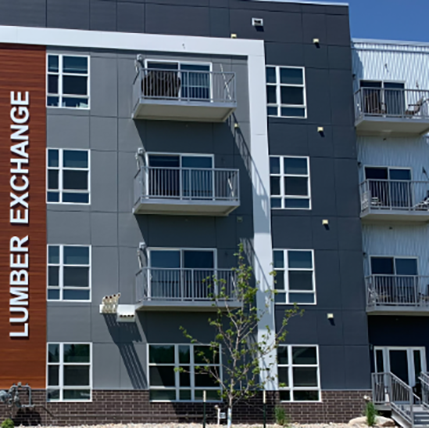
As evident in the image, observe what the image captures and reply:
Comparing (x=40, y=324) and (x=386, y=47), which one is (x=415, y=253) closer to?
(x=386, y=47)

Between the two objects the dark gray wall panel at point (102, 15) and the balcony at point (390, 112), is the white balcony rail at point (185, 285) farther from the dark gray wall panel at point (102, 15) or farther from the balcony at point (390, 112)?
the dark gray wall panel at point (102, 15)

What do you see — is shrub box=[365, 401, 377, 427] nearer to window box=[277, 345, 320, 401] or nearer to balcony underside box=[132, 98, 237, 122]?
window box=[277, 345, 320, 401]

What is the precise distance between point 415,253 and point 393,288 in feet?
7.55

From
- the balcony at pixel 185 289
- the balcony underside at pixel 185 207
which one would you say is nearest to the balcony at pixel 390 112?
the balcony underside at pixel 185 207

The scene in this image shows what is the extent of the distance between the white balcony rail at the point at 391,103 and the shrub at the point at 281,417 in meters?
11.6

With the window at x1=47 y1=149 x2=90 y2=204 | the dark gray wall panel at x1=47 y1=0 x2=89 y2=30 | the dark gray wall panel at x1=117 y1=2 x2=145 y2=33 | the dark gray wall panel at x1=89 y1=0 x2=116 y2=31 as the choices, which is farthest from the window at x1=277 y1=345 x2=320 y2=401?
the dark gray wall panel at x1=47 y1=0 x2=89 y2=30

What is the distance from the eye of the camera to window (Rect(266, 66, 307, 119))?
34.9 m

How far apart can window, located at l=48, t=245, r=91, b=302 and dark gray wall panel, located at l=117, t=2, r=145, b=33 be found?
8.67 m

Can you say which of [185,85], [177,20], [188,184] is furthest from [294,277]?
[177,20]

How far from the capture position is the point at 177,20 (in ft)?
114

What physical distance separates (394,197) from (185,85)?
9.22 meters

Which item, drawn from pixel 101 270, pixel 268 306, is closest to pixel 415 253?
pixel 268 306

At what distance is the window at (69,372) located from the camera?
3075 centimetres

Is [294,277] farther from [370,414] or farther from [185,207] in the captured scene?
[370,414]
